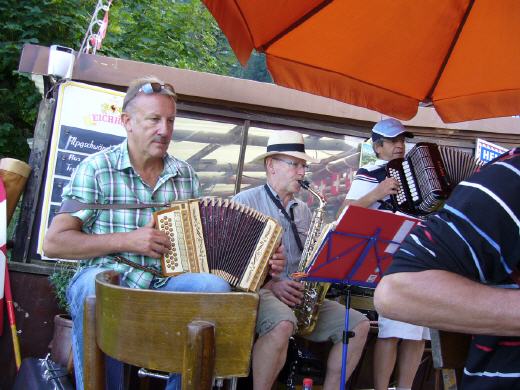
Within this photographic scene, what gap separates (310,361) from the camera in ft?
13.0

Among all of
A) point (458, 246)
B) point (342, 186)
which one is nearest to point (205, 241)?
point (458, 246)

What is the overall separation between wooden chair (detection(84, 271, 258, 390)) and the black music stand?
1.54 metres

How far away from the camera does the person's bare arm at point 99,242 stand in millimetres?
2848

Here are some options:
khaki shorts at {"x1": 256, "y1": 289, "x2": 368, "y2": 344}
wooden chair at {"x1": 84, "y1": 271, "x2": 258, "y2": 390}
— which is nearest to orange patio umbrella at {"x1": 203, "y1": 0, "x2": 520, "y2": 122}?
khaki shorts at {"x1": 256, "y1": 289, "x2": 368, "y2": 344}

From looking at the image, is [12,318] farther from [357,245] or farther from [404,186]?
[404,186]

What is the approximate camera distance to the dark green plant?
4.36 m

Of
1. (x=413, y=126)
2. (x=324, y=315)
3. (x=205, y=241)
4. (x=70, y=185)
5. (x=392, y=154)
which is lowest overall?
(x=324, y=315)

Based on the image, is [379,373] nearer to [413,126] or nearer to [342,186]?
[342,186]

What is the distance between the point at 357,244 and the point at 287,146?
1407 millimetres

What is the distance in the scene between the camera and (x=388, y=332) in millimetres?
4152

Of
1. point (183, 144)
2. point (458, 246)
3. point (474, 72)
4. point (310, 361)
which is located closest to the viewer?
point (458, 246)

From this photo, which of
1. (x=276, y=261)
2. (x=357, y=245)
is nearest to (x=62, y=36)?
(x=276, y=261)

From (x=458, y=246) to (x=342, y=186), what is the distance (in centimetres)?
480

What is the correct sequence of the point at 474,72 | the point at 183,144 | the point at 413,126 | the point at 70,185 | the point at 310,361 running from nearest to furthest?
the point at 70,185 < the point at 474,72 < the point at 310,361 < the point at 183,144 < the point at 413,126
